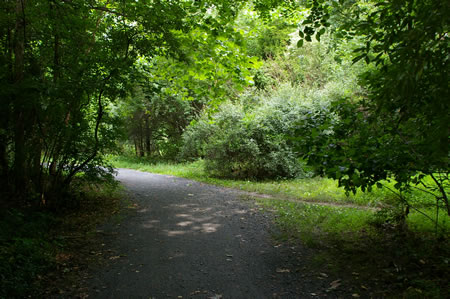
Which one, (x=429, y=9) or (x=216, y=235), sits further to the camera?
(x=216, y=235)

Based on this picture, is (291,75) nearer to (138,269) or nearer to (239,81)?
(239,81)

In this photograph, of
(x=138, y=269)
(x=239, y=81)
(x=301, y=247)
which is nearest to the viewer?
(x=138, y=269)

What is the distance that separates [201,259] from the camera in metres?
5.05

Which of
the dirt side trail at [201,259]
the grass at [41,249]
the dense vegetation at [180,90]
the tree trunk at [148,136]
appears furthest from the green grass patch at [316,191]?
the tree trunk at [148,136]

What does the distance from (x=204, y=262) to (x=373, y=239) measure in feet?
10.00

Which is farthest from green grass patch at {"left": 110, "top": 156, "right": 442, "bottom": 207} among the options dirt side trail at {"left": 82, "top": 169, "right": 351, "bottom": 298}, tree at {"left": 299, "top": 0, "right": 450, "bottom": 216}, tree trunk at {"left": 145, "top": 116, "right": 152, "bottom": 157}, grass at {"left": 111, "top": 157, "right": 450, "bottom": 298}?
tree trunk at {"left": 145, "top": 116, "right": 152, "bottom": 157}

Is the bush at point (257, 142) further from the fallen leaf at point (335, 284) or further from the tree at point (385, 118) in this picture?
the fallen leaf at point (335, 284)

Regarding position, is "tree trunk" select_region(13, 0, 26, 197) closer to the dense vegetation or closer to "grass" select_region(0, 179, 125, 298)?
the dense vegetation

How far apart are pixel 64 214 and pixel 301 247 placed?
556cm

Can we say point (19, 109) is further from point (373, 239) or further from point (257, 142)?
point (257, 142)

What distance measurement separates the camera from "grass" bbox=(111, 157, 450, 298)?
3.93 metres

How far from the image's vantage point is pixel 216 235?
20.6 ft

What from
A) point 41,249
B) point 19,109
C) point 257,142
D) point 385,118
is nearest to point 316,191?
point 257,142

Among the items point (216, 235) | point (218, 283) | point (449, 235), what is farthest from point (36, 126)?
point (449, 235)
